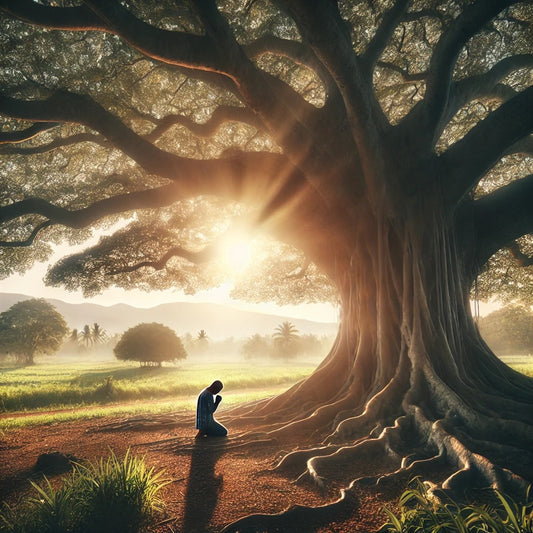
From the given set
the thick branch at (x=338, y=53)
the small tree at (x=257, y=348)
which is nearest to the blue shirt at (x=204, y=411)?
the thick branch at (x=338, y=53)

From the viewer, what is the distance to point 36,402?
1542cm

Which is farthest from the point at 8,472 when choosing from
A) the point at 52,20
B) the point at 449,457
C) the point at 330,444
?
the point at 52,20

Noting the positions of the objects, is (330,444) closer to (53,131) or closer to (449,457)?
(449,457)

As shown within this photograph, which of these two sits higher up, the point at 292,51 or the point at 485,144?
the point at 292,51

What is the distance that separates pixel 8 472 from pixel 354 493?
203 inches

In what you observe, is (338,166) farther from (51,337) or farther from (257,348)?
(257,348)

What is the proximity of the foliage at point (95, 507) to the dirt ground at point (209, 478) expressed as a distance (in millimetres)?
254

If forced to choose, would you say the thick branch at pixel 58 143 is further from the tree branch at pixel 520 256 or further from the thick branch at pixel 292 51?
the tree branch at pixel 520 256

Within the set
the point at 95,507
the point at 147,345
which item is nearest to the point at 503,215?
the point at 95,507

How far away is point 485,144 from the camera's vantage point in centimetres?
688

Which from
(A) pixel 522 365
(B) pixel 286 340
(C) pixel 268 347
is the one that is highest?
(A) pixel 522 365

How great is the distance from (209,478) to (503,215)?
914cm

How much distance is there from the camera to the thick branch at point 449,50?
5113 mm

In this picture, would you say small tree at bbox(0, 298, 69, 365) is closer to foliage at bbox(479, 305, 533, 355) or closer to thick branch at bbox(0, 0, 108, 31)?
thick branch at bbox(0, 0, 108, 31)
